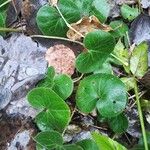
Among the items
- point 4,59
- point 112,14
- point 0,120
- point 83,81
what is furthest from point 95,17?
point 0,120

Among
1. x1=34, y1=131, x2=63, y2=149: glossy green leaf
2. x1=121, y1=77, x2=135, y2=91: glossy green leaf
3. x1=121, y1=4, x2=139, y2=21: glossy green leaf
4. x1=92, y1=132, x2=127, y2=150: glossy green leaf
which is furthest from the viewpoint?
x1=121, y1=4, x2=139, y2=21: glossy green leaf

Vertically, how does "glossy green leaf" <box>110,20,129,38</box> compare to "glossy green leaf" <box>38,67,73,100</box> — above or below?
above

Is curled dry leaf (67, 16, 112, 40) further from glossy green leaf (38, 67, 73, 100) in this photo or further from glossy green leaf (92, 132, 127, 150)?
glossy green leaf (92, 132, 127, 150)

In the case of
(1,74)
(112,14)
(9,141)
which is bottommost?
(9,141)

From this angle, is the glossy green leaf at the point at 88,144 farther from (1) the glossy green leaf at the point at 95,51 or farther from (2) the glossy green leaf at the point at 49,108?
(1) the glossy green leaf at the point at 95,51

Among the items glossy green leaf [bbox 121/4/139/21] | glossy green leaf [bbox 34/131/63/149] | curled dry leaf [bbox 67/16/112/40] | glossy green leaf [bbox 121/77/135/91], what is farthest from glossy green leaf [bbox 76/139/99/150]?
glossy green leaf [bbox 121/4/139/21]

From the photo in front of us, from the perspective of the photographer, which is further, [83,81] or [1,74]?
[1,74]

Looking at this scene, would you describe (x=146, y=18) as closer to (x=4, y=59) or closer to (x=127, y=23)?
(x=127, y=23)
